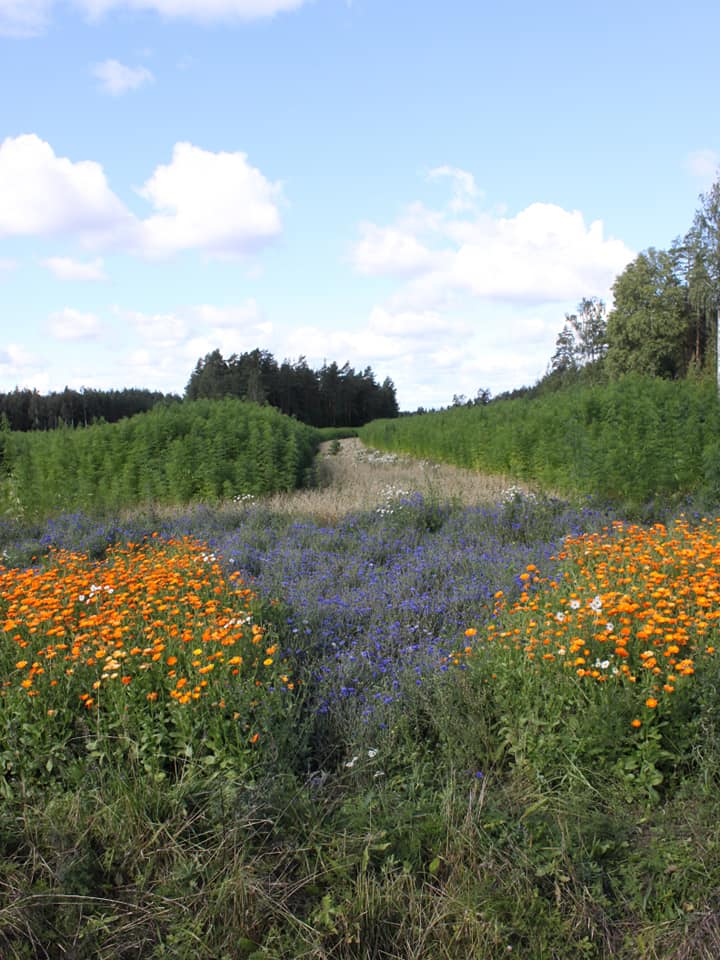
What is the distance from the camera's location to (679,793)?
3176 mm

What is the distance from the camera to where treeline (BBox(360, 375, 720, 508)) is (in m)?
10.7

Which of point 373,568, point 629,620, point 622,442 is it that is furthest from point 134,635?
point 622,442

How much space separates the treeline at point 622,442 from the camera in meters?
10.7

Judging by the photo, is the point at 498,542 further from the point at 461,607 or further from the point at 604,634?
the point at 604,634

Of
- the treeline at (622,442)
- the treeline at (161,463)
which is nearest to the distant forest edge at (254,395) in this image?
the treeline at (161,463)

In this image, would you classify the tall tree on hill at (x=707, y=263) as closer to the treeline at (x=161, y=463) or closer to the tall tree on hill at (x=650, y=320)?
the tall tree on hill at (x=650, y=320)

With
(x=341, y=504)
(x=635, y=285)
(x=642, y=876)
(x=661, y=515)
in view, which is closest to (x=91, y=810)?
(x=642, y=876)

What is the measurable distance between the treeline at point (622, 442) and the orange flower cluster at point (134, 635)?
6.69 meters

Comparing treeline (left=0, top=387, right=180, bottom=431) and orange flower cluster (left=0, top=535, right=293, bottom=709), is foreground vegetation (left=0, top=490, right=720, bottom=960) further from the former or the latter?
treeline (left=0, top=387, right=180, bottom=431)

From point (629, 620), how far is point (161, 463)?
11288mm

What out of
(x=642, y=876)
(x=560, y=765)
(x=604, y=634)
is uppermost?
(x=604, y=634)

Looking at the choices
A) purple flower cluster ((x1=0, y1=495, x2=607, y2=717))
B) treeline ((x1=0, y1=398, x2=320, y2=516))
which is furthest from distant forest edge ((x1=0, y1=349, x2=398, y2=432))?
purple flower cluster ((x1=0, y1=495, x2=607, y2=717))

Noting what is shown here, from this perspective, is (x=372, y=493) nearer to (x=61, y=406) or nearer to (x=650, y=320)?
(x=650, y=320)

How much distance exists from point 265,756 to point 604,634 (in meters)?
1.83
